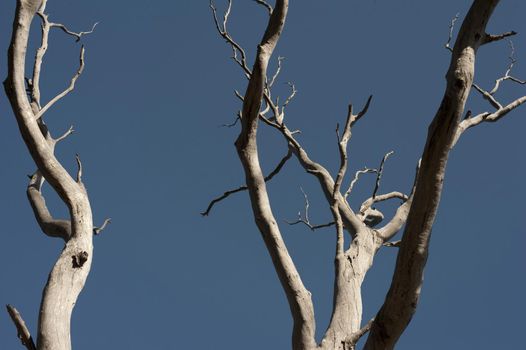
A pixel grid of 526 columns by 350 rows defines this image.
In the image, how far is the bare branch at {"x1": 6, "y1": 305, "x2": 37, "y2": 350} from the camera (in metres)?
3.59

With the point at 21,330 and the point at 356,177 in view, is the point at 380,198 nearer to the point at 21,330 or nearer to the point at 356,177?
the point at 356,177

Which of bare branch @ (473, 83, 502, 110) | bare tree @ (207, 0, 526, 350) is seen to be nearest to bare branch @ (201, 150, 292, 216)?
bare tree @ (207, 0, 526, 350)

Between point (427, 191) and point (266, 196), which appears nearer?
point (427, 191)

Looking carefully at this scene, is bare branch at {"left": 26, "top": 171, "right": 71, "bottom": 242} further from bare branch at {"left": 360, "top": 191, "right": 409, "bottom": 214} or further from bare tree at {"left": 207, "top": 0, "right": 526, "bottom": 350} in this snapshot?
bare branch at {"left": 360, "top": 191, "right": 409, "bottom": 214}

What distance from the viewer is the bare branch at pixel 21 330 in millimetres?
3590

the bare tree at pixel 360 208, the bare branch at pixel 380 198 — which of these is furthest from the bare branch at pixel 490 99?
the bare branch at pixel 380 198

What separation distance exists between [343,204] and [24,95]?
Answer: 8.50 feet

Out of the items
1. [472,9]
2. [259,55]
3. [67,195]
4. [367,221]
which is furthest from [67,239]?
[367,221]

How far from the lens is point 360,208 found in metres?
6.41

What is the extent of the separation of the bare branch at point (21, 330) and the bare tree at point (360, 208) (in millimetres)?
1478

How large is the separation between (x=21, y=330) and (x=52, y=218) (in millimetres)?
1231

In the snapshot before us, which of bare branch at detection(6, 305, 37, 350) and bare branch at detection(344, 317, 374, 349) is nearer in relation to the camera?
bare branch at detection(6, 305, 37, 350)

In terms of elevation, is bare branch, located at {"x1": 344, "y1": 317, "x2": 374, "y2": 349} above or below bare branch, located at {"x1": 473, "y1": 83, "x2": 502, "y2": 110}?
below

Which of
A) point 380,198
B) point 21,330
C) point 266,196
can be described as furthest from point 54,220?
point 380,198
